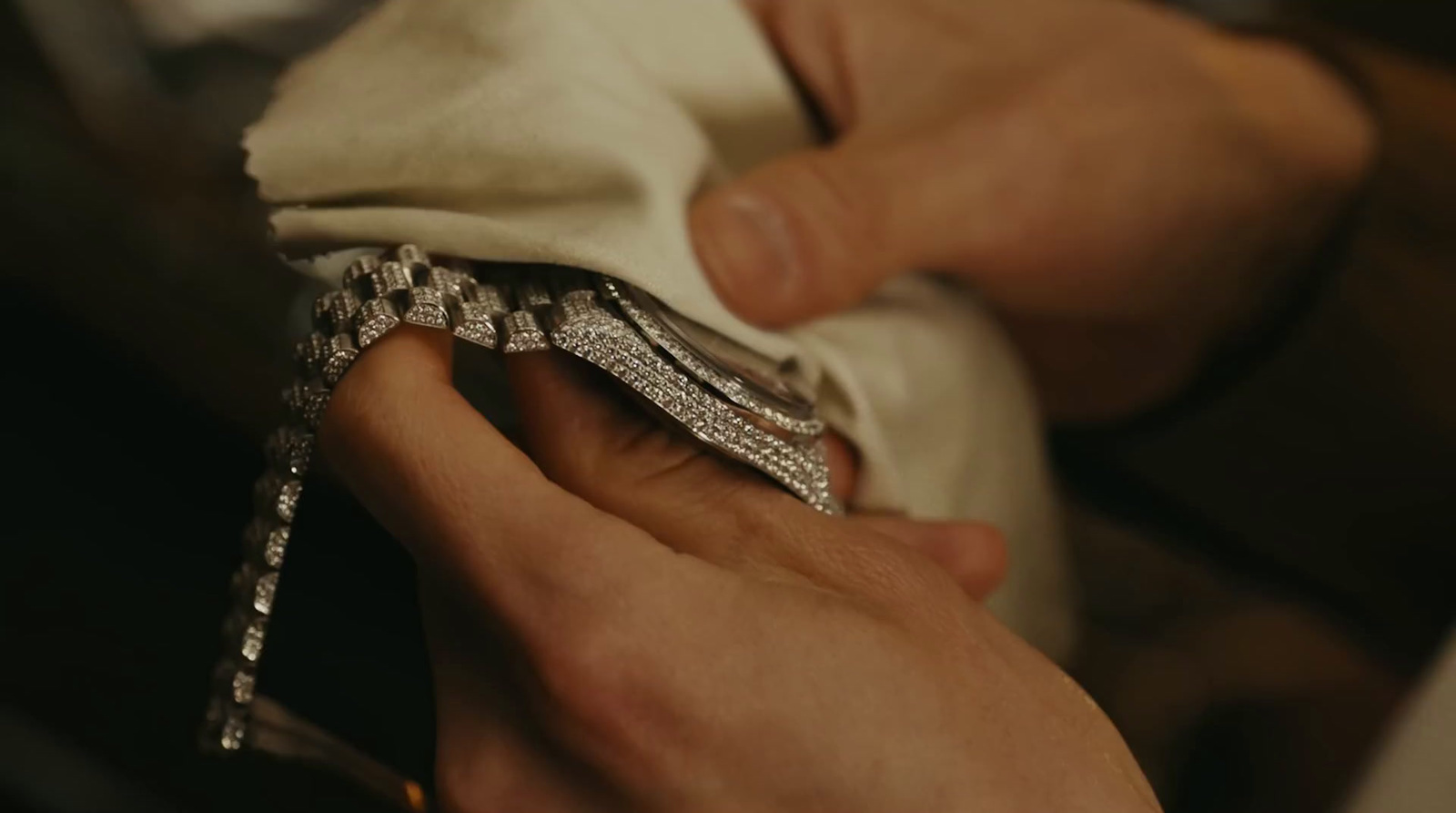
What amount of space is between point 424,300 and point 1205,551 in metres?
0.46

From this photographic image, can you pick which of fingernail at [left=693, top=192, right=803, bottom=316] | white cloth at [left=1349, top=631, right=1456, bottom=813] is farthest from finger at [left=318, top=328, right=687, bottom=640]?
white cloth at [left=1349, top=631, right=1456, bottom=813]

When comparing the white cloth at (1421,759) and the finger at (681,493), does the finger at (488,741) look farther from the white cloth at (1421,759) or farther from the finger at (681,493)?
the white cloth at (1421,759)

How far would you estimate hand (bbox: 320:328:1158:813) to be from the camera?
235 mm

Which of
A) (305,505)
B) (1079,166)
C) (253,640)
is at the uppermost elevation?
(1079,166)

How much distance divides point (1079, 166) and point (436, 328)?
334 mm

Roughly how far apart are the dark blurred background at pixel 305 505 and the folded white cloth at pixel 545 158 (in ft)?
0.38

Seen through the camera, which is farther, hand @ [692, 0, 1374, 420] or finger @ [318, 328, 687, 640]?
hand @ [692, 0, 1374, 420]

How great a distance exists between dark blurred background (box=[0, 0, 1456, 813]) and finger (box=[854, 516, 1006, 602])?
15 cm

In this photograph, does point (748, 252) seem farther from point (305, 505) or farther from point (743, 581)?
point (305, 505)

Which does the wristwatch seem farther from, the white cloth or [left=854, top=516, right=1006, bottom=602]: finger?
the white cloth

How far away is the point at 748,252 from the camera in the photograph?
0.34 meters

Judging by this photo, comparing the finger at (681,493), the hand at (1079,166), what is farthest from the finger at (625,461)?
the hand at (1079,166)

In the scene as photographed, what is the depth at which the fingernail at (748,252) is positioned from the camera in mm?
337

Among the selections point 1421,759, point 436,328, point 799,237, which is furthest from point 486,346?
point 1421,759
